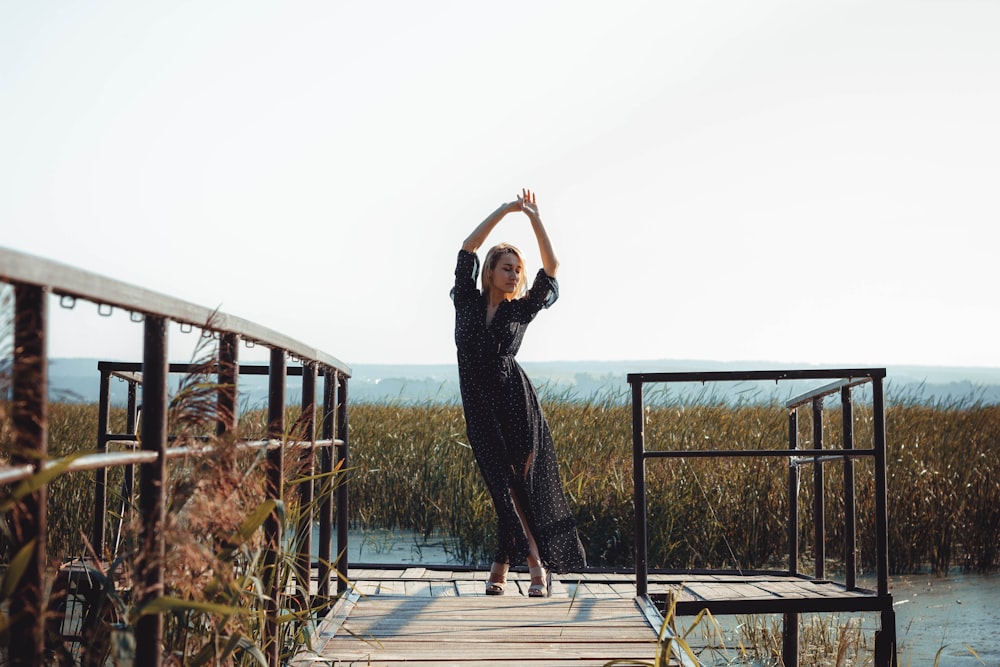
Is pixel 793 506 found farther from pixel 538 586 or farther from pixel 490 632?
pixel 490 632

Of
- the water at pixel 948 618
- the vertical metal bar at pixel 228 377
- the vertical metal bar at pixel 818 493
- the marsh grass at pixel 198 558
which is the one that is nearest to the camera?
the marsh grass at pixel 198 558

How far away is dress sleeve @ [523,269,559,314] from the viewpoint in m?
4.64

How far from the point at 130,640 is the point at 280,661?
5.00 feet

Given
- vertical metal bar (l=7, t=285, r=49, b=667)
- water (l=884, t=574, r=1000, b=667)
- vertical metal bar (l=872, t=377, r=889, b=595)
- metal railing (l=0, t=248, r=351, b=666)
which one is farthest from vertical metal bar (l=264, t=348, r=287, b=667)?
water (l=884, t=574, r=1000, b=667)

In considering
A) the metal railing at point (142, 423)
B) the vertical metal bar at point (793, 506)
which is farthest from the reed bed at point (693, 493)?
the metal railing at point (142, 423)

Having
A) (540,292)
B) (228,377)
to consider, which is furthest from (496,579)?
(228,377)

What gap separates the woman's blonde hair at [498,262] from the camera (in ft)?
15.2

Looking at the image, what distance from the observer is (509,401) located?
4578 millimetres

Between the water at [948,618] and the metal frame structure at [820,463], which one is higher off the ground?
the metal frame structure at [820,463]

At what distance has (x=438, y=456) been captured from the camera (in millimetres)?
8133

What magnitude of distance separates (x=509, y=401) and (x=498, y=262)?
0.56m

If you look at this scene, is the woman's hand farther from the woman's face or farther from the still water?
the still water

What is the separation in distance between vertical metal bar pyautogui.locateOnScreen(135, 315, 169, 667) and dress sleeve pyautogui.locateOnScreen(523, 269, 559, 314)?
8.56 feet

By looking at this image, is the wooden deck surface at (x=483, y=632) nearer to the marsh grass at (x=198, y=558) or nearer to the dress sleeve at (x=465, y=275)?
the marsh grass at (x=198, y=558)
